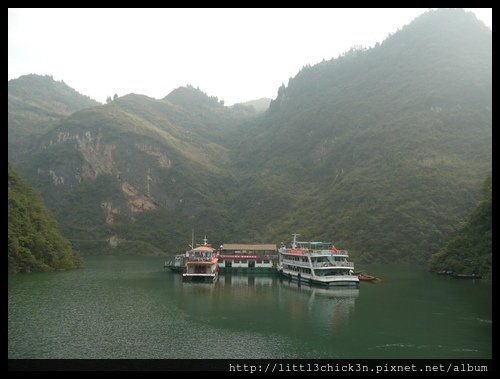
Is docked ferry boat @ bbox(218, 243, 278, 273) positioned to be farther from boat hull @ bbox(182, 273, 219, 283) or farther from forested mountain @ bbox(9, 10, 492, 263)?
forested mountain @ bbox(9, 10, 492, 263)

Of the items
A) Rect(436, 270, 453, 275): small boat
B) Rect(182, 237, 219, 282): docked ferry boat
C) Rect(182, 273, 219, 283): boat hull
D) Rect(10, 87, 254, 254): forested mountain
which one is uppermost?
Rect(10, 87, 254, 254): forested mountain

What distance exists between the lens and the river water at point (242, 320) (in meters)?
31.5

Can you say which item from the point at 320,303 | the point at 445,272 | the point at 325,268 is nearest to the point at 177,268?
the point at 325,268

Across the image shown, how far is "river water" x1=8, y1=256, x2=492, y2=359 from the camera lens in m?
31.5

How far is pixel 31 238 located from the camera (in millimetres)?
76000

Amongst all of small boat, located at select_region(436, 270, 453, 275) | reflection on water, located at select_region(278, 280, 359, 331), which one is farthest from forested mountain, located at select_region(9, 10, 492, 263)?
reflection on water, located at select_region(278, 280, 359, 331)

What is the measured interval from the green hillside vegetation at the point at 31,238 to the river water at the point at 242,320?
26.1ft

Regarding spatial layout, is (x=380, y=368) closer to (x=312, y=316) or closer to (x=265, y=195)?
(x=312, y=316)

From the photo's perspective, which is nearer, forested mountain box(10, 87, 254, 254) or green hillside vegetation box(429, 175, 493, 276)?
green hillside vegetation box(429, 175, 493, 276)

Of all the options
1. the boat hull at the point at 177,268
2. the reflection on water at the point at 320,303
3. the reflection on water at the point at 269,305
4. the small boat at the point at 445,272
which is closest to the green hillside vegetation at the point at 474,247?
the small boat at the point at 445,272

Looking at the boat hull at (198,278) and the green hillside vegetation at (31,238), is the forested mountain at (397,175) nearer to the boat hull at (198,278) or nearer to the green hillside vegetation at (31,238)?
the boat hull at (198,278)

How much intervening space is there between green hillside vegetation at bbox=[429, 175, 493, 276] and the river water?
899 cm
